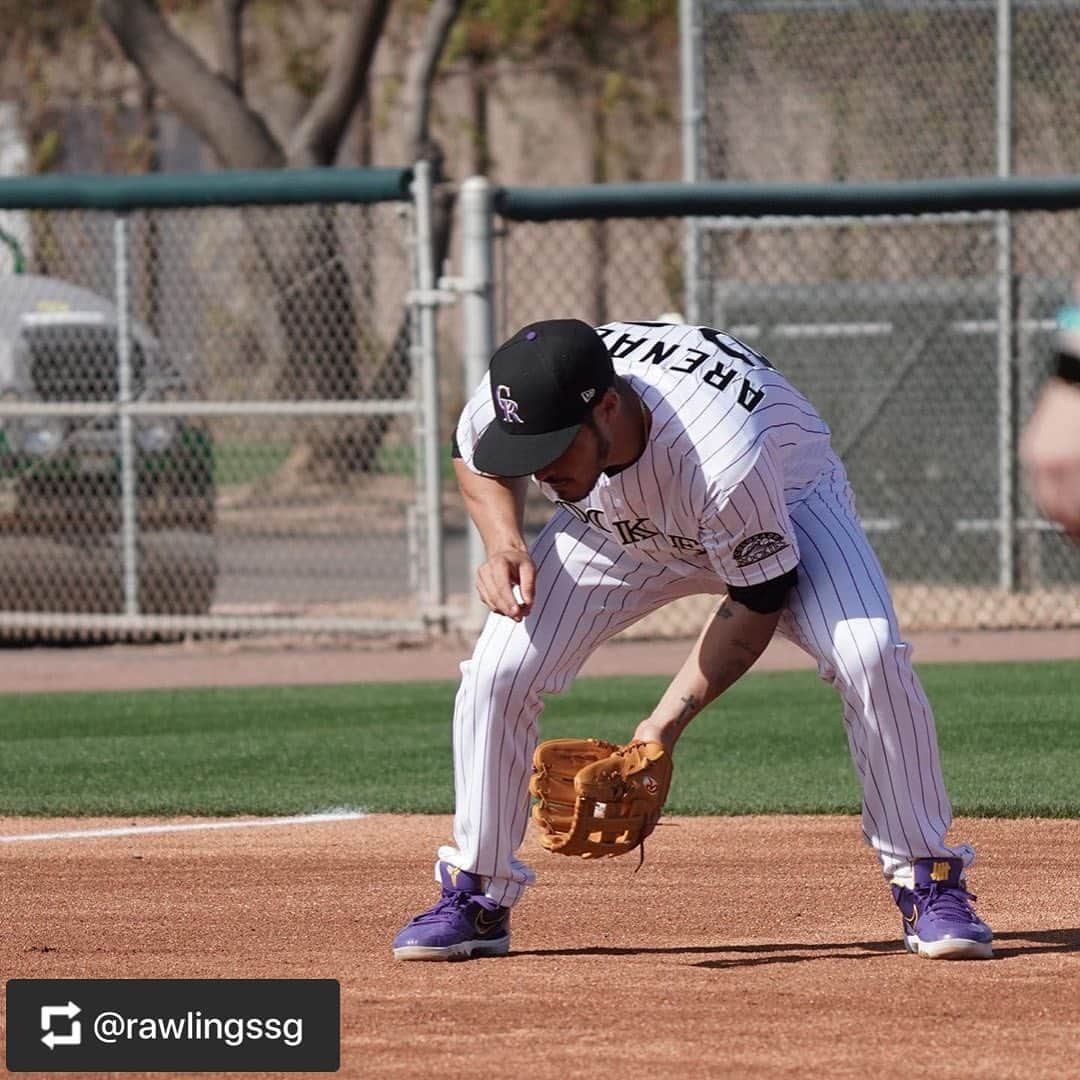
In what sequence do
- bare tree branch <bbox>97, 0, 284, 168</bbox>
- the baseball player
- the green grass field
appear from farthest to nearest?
bare tree branch <bbox>97, 0, 284, 168</bbox> → the green grass field → the baseball player

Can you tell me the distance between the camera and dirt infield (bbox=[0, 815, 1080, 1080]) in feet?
12.6

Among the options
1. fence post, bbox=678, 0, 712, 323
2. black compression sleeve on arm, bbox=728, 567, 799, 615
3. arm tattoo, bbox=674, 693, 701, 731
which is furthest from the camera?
fence post, bbox=678, 0, 712, 323

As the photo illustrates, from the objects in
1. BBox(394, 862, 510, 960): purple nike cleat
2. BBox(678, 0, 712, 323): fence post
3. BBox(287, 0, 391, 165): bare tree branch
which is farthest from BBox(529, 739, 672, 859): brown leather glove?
BBox(287, 0, 391, 165): bare tree branch

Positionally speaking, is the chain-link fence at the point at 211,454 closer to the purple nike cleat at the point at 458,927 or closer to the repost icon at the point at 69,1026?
the purple nike cleat at the point at 458,927

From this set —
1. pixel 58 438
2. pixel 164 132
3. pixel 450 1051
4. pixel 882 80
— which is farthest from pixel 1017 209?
pixel 164 132

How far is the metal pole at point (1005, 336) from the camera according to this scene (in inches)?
442

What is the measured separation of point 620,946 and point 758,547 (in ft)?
3.26

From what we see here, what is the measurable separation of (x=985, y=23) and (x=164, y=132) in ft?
62.1

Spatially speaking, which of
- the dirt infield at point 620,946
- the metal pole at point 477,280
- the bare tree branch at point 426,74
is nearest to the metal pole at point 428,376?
the metal pole at point 477,280

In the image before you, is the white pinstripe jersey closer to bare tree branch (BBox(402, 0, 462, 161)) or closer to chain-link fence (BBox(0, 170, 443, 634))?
chain-link fence (BBox(0, 170, 443, 634))

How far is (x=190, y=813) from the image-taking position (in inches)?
261

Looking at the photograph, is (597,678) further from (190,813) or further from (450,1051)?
(450,1051)

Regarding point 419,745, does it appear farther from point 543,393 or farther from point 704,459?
point 543,393

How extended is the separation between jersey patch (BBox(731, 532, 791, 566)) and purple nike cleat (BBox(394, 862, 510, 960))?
0.94 metres
